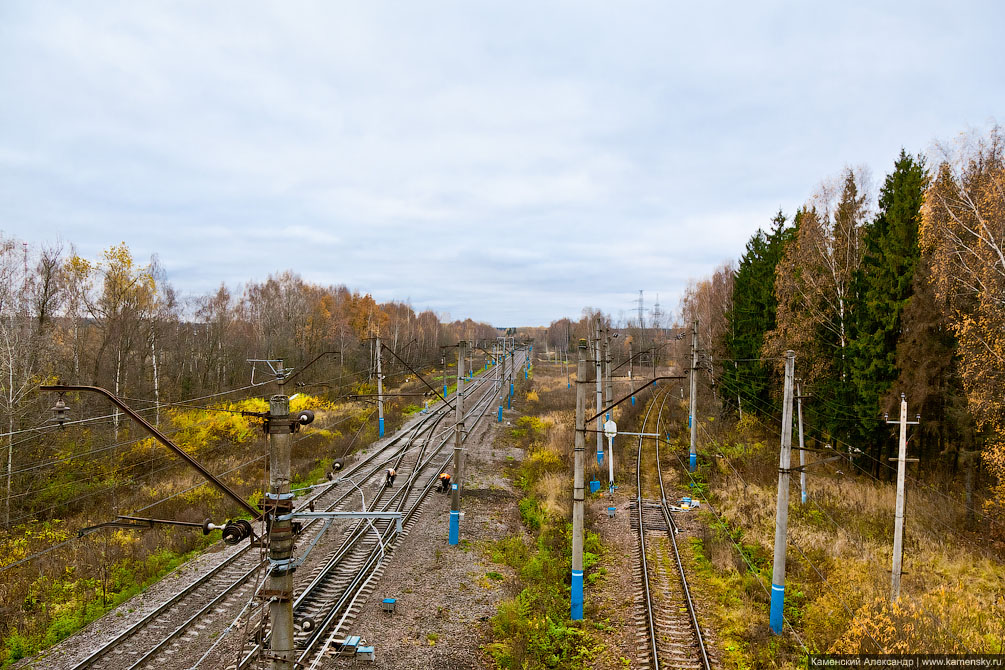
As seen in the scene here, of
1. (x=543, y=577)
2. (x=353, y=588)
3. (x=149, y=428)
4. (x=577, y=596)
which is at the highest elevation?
(x=149, y=428)

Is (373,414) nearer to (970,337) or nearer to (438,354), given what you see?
(970,337)

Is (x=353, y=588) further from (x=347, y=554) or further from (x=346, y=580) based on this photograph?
(x=347, y=554)

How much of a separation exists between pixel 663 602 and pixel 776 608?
2809 millimetres

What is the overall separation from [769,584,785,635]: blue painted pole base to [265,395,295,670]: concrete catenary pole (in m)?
11.2

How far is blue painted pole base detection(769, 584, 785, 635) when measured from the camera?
1239cm

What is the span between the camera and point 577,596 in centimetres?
1330

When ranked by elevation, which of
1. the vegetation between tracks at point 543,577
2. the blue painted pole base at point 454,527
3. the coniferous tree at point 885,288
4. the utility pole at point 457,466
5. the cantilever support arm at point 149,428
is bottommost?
the vegetation between tracks at point 543,577

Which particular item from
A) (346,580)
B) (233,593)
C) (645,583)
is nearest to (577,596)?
(645,583)

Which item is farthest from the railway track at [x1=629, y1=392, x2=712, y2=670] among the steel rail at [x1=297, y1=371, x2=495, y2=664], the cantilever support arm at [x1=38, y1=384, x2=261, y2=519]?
the cantilever support arm at [x1=38, y1=384, x2=261, y2=519]

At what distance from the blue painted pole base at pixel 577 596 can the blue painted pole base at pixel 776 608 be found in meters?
4.68

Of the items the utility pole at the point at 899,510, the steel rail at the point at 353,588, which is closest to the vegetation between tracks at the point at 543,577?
the steel rail at the point at 353,588

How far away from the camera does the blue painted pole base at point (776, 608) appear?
40.7 feet

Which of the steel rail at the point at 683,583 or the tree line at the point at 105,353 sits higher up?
the tree line at the point at 105,353

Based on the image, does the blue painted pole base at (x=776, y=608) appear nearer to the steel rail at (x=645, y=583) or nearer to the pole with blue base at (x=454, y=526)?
the steel rail at (x=645, y=583)
